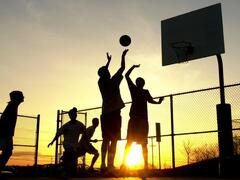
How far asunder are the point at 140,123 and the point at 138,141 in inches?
14.3

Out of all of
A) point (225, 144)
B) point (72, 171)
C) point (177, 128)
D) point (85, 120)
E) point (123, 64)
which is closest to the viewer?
point (123, 64)

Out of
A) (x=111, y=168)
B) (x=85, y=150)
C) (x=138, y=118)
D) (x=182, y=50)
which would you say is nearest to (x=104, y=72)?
(x=138, y=118)

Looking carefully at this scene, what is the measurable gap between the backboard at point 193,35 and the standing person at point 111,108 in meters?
6.69

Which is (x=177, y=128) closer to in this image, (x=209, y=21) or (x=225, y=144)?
(x=225, y=144)

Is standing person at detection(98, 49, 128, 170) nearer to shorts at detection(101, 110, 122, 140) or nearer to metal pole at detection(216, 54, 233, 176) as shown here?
shorts at detection(101, 110, 122, 140)

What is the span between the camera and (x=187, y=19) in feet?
50.2

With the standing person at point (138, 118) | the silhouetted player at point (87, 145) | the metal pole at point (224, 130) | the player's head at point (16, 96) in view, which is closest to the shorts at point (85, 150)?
the silhouetted player at point (87, 145)

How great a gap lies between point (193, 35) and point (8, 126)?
951 cm

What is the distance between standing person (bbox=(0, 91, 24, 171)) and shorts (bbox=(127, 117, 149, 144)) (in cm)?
224

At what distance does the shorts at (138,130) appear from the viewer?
7949mm

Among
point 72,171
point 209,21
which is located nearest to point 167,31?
point 209,21

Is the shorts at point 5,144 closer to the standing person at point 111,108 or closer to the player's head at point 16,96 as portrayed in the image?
the player's head at point 16,96

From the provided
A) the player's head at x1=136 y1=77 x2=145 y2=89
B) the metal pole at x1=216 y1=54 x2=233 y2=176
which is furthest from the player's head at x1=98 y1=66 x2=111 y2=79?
the metal pole at x1=216 y1=54 x2=233 y2=176

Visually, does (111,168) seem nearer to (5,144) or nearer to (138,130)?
(138,130)
